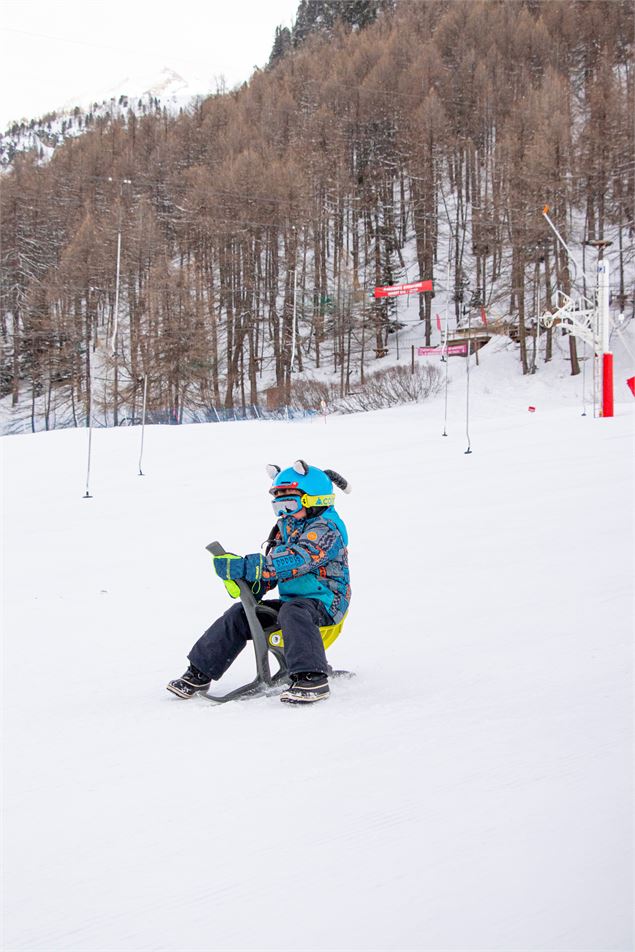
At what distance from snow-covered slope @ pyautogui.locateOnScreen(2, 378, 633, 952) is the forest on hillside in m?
23.2

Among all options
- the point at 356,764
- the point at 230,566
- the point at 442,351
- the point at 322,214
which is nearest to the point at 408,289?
the point at 442,351

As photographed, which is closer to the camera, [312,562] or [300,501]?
[312,562]

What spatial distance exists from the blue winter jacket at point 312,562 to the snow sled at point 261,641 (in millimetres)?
141

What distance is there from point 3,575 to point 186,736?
5955mm

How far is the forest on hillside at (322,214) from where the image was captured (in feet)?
130

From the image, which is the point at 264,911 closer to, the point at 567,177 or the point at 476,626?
the point at 476,626

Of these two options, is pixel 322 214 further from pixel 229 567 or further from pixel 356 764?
pixel 356 764

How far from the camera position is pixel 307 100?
62406 millimetres

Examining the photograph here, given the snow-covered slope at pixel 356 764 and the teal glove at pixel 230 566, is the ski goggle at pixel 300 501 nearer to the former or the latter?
the teal glove at pixel 230 566

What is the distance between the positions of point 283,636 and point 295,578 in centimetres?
35

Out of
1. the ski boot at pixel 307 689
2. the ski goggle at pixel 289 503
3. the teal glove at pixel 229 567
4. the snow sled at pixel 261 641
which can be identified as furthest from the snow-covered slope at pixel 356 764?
the ski goggle at pixel 289 503

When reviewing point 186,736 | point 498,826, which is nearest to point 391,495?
point 186,736

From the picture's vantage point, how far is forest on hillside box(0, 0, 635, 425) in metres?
39.6

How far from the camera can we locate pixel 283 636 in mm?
4426
